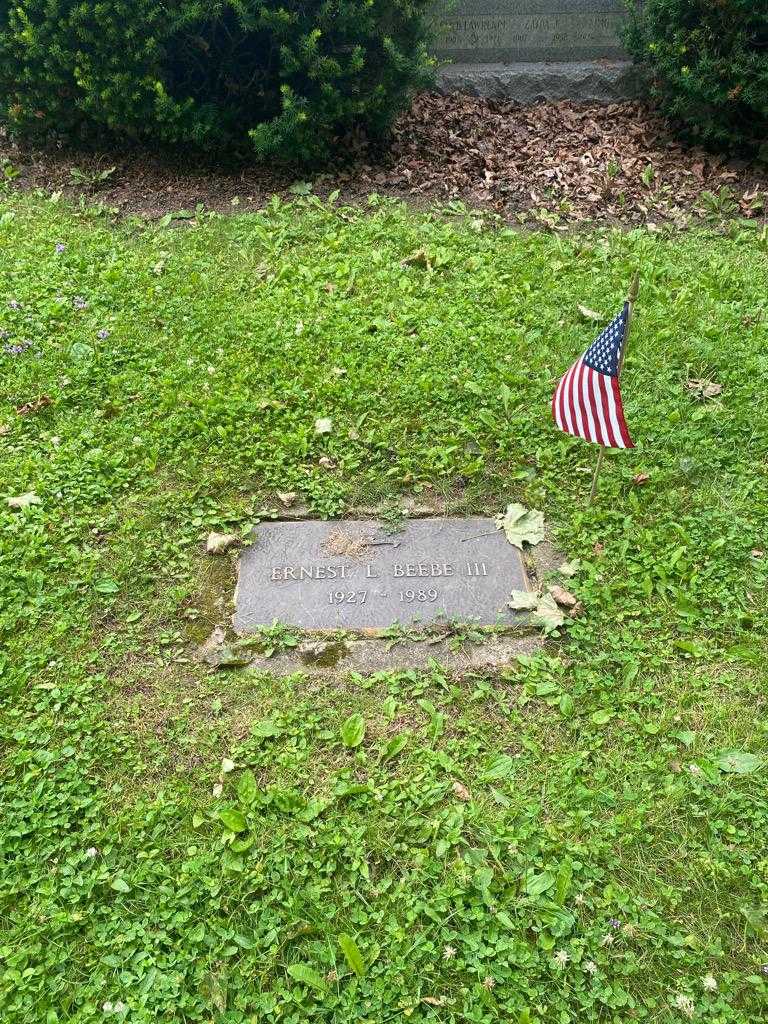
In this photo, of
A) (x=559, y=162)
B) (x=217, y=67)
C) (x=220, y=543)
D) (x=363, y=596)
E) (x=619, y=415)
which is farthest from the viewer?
(x=559, y=162)

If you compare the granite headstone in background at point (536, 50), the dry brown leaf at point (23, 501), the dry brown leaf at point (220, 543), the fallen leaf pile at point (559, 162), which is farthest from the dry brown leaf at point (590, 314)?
the granite headstone in background at point (536, 50)

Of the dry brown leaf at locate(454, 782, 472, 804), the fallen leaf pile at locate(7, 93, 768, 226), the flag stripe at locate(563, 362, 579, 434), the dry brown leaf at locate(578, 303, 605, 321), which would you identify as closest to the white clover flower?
the dry brown leaf at locate(454, 782, 472, 804)

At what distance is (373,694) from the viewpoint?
3252 millimetres

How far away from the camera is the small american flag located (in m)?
3.36

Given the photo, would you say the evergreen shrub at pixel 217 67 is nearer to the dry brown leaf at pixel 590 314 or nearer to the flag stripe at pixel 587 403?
the dry brown leaf at pixel 590 314

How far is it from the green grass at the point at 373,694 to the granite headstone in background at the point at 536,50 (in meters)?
3.32

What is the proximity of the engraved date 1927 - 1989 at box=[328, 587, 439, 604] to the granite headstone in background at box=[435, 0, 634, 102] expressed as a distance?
6.22m

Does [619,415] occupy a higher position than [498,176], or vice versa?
[498,176]

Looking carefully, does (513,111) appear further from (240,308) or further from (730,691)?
(730,691)

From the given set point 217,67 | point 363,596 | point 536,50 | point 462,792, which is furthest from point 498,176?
point 462,792

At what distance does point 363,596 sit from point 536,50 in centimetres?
689

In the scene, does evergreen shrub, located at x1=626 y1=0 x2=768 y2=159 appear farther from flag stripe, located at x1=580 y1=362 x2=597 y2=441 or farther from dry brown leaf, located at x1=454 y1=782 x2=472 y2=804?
dry brown leaf, located at x1=454 y1=782 x2=472 y2=804

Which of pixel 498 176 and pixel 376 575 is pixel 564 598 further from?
pixel 498 176

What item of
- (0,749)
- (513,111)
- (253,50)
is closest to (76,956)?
(0,749)
